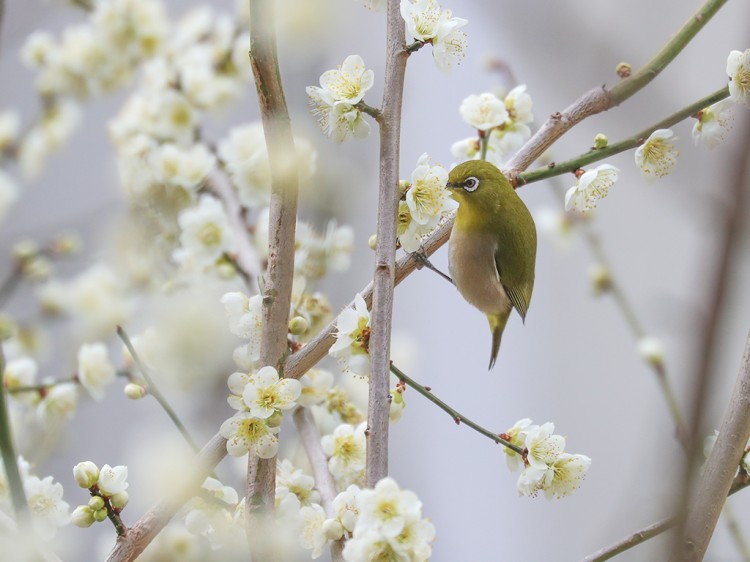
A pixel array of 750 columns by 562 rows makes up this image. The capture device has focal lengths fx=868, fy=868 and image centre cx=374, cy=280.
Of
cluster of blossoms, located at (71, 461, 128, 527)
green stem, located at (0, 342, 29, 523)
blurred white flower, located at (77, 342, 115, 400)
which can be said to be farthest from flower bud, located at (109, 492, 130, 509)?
blurred white flower, located at (77, 342, 115, 400)

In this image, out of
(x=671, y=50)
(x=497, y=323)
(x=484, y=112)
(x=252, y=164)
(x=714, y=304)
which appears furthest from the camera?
(x=252, y=164)

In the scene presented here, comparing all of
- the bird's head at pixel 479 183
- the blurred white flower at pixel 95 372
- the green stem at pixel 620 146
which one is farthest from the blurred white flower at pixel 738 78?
the blurred white flower at pixel 95 372

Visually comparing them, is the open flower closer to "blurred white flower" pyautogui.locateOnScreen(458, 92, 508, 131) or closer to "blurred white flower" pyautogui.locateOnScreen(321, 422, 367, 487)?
"blurred white flower" pyautogui.locateOnScreen(321, 422, 367, 487)

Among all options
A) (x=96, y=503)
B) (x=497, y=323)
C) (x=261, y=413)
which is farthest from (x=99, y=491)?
(x=497, y=323)

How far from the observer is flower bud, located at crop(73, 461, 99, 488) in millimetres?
472

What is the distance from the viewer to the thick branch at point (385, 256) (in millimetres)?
382

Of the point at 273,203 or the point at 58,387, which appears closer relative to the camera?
the point at 273,203

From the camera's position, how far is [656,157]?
0.51 meters

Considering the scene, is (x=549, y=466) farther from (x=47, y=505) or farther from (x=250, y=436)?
(x=47, y=505)

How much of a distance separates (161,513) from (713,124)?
0.39 m

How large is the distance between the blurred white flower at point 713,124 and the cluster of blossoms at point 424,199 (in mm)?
168

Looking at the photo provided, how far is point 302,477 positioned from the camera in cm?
55

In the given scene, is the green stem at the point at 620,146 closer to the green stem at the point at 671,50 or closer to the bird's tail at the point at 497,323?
the green stem at the point at 671,50

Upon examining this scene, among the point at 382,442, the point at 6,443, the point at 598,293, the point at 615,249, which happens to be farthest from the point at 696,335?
the point at 615,249
